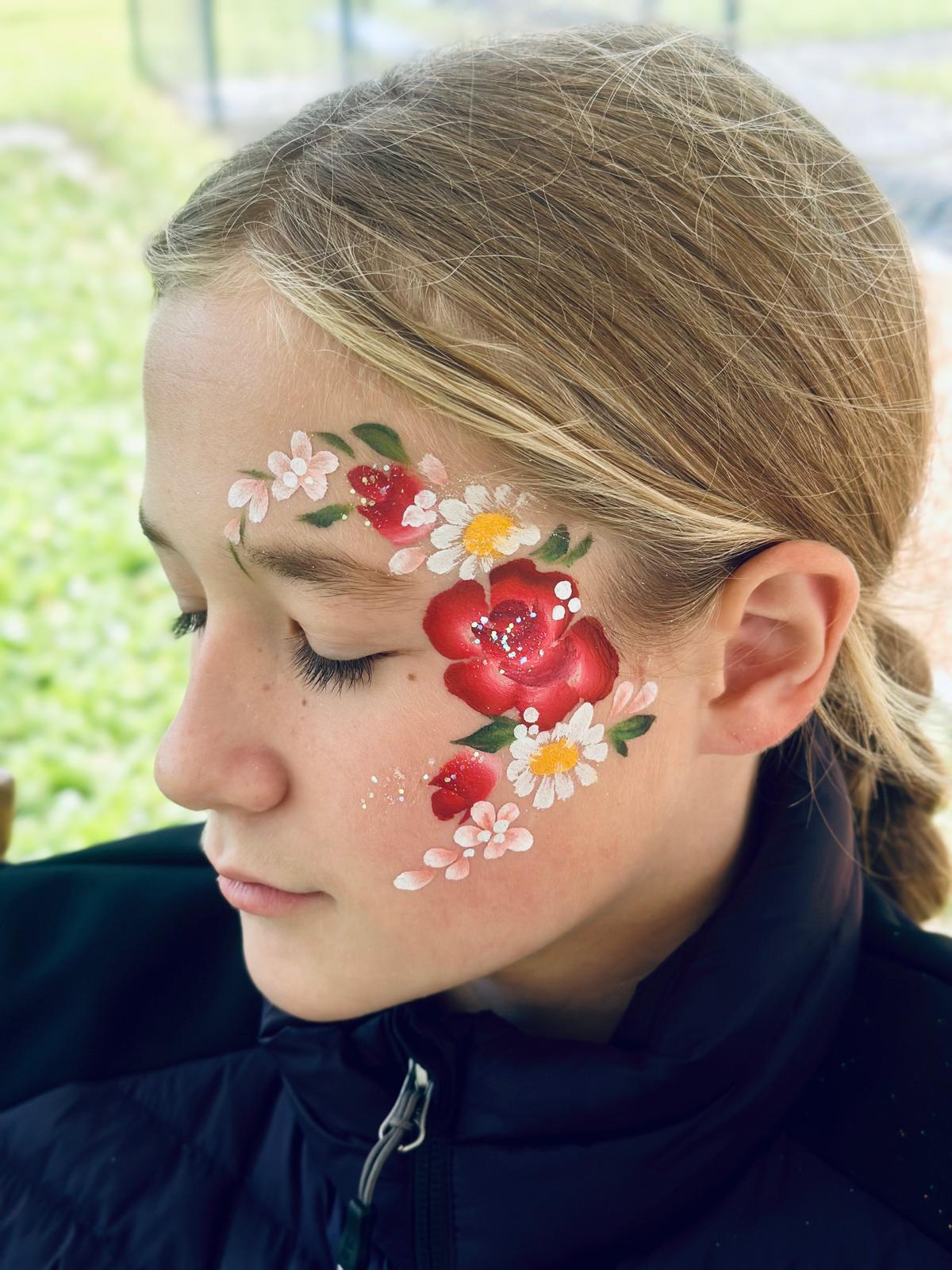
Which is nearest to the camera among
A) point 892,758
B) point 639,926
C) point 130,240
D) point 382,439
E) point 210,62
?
point 382,439

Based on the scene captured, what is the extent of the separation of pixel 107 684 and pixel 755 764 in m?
2.69

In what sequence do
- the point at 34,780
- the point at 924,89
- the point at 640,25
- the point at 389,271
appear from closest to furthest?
the point at 389,271 < the point at 640,25 < the point at 34,780 < the point at 924,89

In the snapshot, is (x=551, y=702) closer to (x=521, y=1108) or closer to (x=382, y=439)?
(x=382, y=439)

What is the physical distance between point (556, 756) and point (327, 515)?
0.33 meters

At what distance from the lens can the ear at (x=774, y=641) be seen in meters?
1.27

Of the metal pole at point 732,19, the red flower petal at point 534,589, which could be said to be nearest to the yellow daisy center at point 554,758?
the red flower petal at point 534,589

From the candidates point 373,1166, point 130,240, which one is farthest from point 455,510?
point 130,240

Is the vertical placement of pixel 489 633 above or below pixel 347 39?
above

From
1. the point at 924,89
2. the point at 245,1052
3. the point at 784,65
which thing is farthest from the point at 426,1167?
the point at 784,65

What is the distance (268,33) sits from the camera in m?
6.62

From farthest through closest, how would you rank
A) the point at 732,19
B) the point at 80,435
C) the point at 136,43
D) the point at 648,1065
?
the point at 136,43, the point at 80,435, the point at 732,19, the point at 648,1065

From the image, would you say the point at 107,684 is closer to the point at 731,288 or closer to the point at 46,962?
the point at 46,962

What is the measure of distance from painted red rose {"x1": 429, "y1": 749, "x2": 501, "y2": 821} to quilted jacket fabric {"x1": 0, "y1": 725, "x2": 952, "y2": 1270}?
11.4 inches

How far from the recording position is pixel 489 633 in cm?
120
